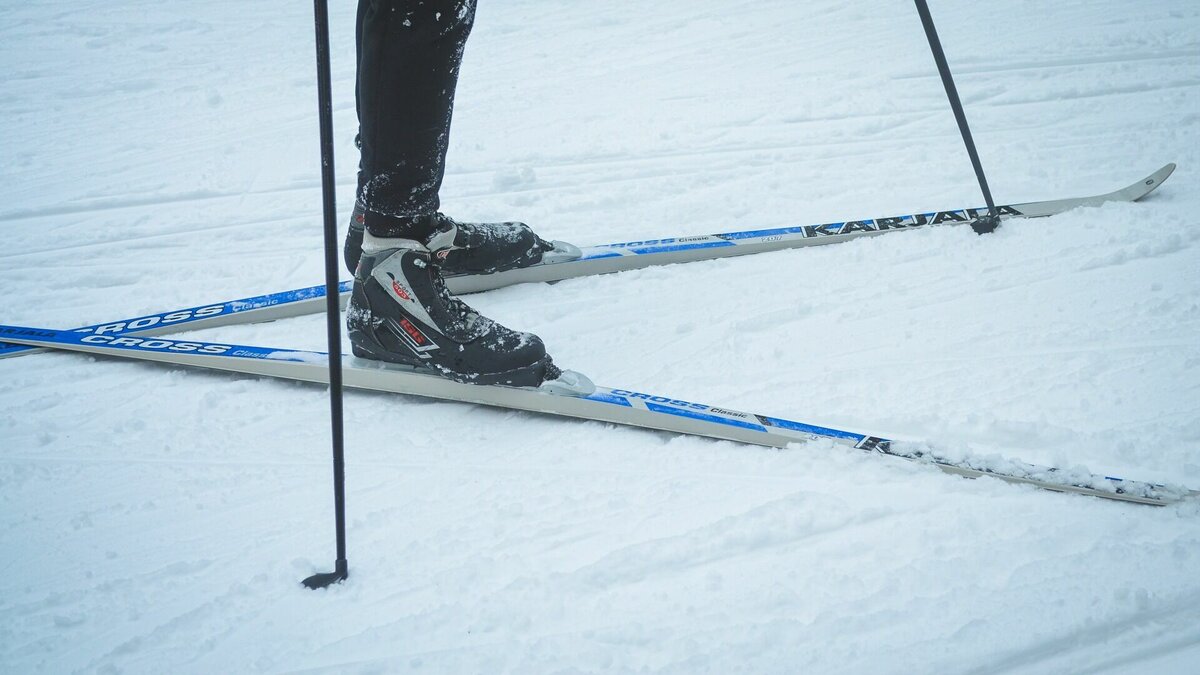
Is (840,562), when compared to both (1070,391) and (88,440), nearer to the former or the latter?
(1070,391)

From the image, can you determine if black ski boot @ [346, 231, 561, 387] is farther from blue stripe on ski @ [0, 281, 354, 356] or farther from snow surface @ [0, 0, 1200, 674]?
blue stripe on ski @ [0, 281, 354, 356]

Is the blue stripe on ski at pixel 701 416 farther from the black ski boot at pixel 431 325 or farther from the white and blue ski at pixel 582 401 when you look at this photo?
the black ski boot at pixel 431 325

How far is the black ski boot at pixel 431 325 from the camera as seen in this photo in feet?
5.87

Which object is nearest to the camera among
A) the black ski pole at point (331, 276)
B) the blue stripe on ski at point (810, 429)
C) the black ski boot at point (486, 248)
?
the black ski pole at point (331, 276)

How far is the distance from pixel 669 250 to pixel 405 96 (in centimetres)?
118

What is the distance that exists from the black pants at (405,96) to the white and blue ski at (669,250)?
2.44 ft

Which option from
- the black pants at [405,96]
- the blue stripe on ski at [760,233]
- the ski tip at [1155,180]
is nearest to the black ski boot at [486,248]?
the black pants at [405,96]

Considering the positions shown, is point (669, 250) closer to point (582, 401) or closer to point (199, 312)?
point (582, 401)

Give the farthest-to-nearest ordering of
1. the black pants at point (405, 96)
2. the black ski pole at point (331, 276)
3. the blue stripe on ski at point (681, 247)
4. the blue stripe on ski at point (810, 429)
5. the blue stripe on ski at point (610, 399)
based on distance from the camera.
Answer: the blue stripe on ski at point (681, 247) → the blue stripe on ski at point (610, 399) → the blue stripe on ski at point (810, 429) → the black pants at point (405, 96) → the black ski pole at point (331, 276)

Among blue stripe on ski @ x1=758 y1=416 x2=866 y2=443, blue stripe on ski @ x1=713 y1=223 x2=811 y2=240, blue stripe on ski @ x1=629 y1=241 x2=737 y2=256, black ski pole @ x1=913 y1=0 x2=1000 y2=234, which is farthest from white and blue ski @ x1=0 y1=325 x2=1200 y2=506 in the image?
black ski pole @ x1=913 y1=0 x2=1000 y2=234

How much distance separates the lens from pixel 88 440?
1.84 meters

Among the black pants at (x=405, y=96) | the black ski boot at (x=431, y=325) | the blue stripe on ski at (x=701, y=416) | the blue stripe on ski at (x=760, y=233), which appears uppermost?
the black pants at (x=405, y=96)

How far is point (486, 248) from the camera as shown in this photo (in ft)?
7.52

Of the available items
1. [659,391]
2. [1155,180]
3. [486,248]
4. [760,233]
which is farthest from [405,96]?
[1155,180]
